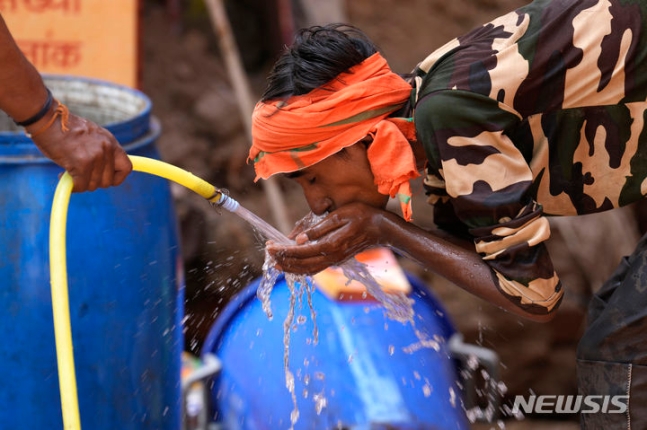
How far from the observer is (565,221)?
4.96 m

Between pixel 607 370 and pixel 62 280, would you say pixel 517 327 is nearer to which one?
pixel 607 370

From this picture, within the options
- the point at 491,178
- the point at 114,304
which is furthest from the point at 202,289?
the point at 491,178

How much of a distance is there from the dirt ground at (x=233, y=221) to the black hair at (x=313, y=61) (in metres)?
2.44

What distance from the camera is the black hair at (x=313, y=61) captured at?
1.88 meters

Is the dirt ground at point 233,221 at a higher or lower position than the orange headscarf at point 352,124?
lower

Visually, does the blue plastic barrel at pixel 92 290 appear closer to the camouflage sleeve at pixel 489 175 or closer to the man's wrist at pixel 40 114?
the man's wrist at pixel 40 114

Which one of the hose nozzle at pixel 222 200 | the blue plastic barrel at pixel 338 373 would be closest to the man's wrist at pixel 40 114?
the hose nozzle at pixel 222 200

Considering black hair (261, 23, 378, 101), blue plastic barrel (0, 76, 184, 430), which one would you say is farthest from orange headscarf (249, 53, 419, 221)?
blue plastic barrel (0, 76, 184, 430)

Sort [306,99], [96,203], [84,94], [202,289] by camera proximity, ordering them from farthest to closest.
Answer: [202,289], [84,94], [96,203], [306,99]

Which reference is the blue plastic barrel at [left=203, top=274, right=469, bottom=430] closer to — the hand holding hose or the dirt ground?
the hand holding hose

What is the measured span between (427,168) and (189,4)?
13.1 feet

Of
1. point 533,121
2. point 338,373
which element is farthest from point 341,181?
point 338,373

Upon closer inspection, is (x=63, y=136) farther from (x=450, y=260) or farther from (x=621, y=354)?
(x=621, y=354)

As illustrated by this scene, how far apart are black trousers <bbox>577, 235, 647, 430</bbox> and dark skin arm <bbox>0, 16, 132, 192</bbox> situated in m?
1.23
